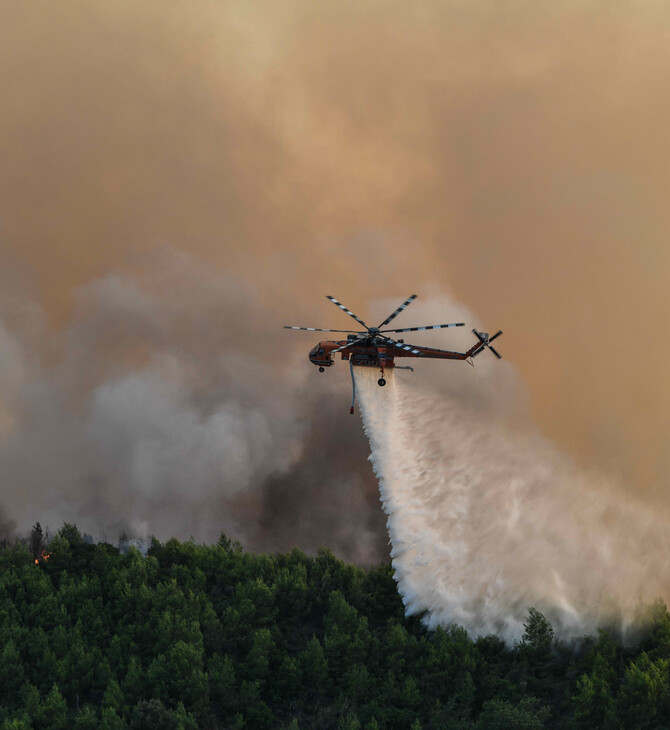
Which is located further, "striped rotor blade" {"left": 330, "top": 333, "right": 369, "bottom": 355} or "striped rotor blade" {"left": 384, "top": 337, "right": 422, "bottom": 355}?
"striped rotor blade" {"left": 330, "top": 333, "right": 369, "bottom": 355}

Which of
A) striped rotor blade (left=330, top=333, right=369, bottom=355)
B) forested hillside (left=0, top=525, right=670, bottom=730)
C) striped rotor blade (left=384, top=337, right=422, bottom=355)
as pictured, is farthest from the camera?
striped rotor blade (left=330, top=333, right=369, bottom=355)

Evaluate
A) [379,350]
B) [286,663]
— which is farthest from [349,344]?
[286,663]

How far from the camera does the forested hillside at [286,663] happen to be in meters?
111

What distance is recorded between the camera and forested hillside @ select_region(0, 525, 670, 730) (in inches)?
4382

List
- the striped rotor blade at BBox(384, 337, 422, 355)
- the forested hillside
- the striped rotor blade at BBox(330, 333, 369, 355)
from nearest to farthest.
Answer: the forested hillside < the striped rotor blade at BBox(384, 337, 422, 355) < the striped rotor blade at BBox(330, 333, 369, 355)

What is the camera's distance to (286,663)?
4879 inches

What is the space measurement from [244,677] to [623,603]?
2124 inches

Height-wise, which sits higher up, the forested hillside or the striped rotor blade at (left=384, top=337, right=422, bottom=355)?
the striped rotor blade at (left=384, top=337, right=422, bottom=355)

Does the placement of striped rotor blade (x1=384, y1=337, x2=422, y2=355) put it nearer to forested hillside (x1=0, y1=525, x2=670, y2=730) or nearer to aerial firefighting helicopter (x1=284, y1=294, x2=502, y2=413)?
aerial firefighting helicopter (x1=284, y1=294, x2=502, y2=413)

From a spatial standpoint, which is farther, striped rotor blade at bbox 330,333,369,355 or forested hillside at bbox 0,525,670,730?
striped rotor blade at bbox 330,333,369,355

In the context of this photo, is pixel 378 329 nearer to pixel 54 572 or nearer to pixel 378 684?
pixel 378 684

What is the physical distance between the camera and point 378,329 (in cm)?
11331

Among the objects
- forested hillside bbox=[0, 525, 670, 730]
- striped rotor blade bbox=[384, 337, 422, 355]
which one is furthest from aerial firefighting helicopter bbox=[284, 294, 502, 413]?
forested hillside bbox=[0, 525, 670, 730]

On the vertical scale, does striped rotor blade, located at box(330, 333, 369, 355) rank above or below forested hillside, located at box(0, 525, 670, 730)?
above
